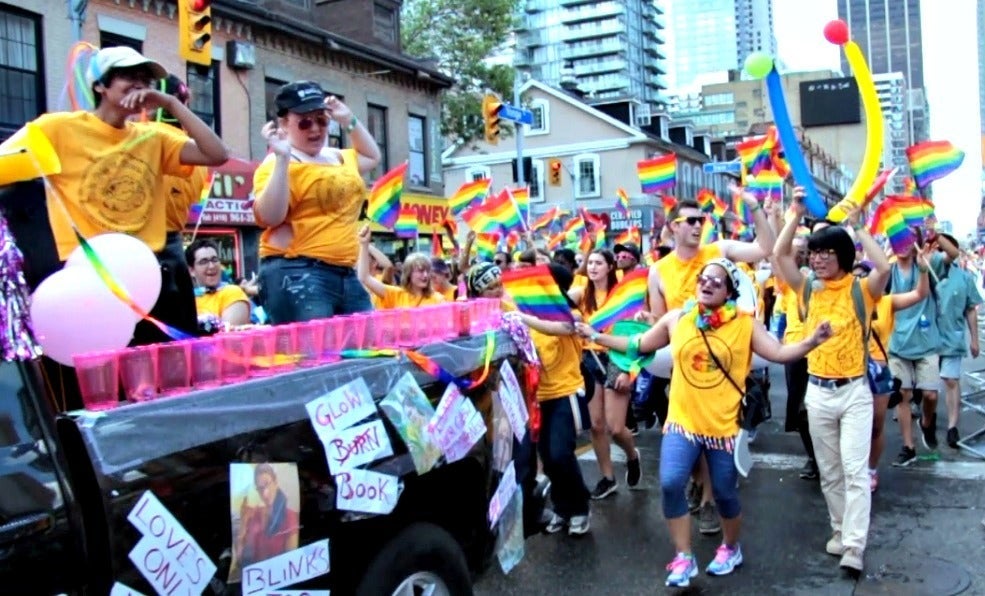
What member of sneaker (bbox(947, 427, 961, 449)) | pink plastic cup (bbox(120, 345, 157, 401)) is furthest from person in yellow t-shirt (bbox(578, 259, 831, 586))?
sneaker (bbox(947, 427, 961, 449))

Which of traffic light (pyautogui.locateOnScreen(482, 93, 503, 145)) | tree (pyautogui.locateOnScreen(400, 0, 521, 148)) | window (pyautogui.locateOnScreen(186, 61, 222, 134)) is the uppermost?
tree (pyautogui.locateOnScreen(400, 0, 521, 148))

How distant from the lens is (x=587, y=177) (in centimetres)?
4806

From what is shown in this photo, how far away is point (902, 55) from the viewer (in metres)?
160

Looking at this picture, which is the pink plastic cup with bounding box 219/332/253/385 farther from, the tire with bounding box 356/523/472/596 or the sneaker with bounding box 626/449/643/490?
the sneaker with bounding box 626/449/643/490

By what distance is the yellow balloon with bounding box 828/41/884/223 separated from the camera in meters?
5.51

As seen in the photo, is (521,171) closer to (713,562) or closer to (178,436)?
(713,562)

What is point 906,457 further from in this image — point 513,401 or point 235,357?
point 235,357

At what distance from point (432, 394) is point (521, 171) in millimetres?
17060

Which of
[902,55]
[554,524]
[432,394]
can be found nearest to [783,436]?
[554,524]

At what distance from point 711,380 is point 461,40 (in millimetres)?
29003

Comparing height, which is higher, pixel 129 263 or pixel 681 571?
pixel 129 263

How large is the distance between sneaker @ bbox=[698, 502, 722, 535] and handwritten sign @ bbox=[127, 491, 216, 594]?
4144 mm

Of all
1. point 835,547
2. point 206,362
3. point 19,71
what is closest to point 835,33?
A: point 835,547

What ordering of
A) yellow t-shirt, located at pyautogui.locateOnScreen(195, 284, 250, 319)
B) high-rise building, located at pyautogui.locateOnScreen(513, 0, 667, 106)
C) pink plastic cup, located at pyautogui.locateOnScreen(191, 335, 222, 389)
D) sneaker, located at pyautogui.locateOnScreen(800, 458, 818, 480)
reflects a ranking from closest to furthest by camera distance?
pink plastic cup, located at pyautogui.locateOnScreen(191, 335, 222, 389), yellow t-shirt, located at pyautogui.locateOnScreen(195, 284, 250, 319), sneaker, located at pyautogui.locateOnScreen(800, 458, 818, 480), high-rise building, located at pyautogui.locateOnScreen(513, 0, 667, 106)
